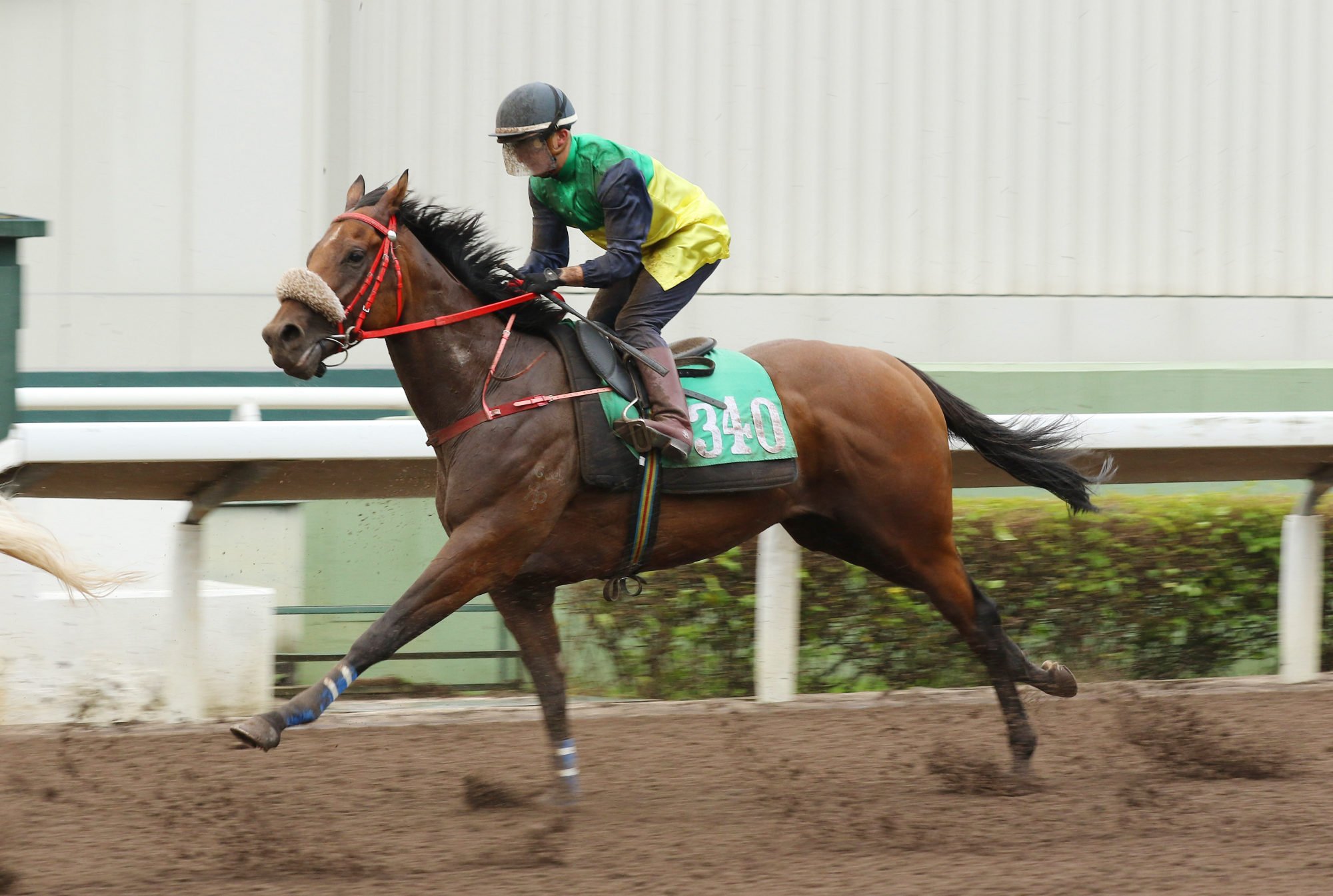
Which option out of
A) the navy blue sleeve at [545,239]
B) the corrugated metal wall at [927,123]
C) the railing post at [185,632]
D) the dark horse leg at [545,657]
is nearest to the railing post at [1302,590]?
the corrugated metal wall at [927,123]

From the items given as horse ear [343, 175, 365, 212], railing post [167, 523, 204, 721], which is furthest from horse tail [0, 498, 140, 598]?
horse ear [343, 175, 365, 212]

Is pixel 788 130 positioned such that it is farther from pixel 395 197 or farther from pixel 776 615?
pixel 395 197

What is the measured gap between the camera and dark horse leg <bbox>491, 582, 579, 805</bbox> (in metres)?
3.93

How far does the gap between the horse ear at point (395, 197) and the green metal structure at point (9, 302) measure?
1.50 m

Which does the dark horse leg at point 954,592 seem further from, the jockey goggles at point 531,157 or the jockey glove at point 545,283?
the jockey goggles at point 531,157

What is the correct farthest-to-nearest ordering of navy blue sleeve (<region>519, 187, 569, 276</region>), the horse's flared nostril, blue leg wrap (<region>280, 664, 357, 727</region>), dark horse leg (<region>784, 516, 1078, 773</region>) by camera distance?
dark horse leg (<region>784, 516, 1078, 773</region>), navy blue sleeve (<region>519, 187, 569, 276</region>), the horse's flared nostril, blue leg wrap (<region>280, 664, 357, 727</region>)

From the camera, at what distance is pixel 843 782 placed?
164 inches

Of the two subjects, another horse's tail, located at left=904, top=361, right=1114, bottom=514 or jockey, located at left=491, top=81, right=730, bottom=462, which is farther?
another horse's tail, located at left=904, top=361, right=1114, bottom=514

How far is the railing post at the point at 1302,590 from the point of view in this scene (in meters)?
5.39

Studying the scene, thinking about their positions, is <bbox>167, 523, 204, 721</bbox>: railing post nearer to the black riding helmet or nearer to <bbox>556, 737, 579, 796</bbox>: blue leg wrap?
<bbox>556, 737, 579, 796</bbox>: blue leg wrap

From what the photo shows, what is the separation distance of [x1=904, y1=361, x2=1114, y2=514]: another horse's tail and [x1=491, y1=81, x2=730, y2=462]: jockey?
940mm

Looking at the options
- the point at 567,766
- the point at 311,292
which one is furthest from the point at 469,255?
the point at 567,766

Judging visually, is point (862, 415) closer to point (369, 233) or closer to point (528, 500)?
point (528, 500)

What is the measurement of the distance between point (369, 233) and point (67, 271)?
4.30 m
